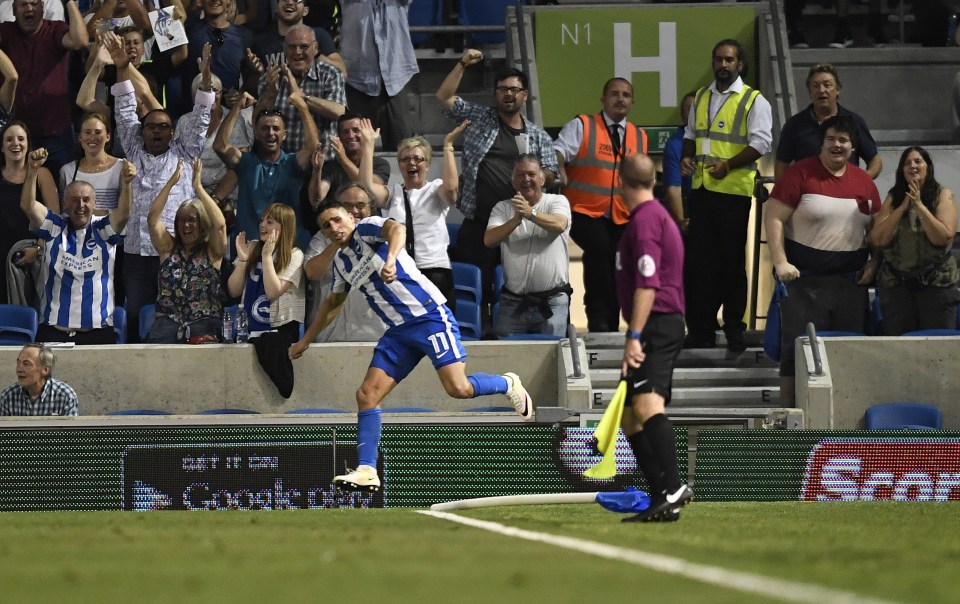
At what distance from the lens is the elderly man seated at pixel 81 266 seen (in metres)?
12.9

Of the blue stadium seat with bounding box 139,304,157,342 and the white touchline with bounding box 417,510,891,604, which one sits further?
the blue stadium seat with bounding box 139,304,157,342

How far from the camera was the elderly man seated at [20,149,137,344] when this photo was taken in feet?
42.2

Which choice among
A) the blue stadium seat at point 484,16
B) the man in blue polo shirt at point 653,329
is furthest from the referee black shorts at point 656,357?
the blue stadium seat at point 484,16

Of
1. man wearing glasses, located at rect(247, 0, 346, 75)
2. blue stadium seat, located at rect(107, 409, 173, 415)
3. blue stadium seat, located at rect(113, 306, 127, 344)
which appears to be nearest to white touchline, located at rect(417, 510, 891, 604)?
blue stadium seat, located at rect(107, 409, 173, 415)

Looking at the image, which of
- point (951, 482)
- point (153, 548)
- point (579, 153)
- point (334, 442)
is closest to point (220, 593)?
point (153, 548)

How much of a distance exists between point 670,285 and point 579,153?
648cm

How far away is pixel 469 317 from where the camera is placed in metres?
13.2

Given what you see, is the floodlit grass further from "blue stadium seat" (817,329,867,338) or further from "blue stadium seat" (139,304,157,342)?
"blue stadium seat" (139,304,157,342)

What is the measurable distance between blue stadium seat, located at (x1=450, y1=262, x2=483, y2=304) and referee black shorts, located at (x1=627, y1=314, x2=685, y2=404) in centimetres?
597

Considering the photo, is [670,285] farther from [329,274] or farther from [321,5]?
[321,5]

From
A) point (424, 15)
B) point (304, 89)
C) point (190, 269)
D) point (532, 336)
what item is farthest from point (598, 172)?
point (424, 15)

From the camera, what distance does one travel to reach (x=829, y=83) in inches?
516

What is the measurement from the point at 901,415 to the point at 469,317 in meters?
3.86

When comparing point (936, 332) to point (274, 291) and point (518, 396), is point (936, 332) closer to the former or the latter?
point (518, 396)
